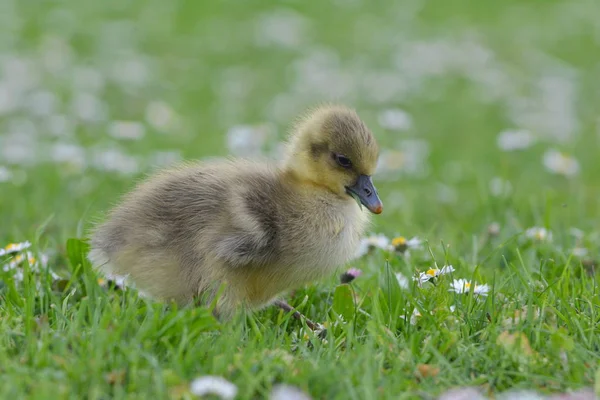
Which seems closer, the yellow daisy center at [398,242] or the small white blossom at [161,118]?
the yellow daisy center at [398,242]

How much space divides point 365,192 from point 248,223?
0.60 metres

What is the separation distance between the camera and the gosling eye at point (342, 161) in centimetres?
408

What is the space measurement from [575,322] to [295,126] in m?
→ 1.58

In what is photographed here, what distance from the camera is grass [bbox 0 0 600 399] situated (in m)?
3.32

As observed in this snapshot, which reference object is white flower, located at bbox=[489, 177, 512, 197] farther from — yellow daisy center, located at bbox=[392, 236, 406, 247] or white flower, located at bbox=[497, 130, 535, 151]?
yellow daisy center, located at bbox=[392, 236, 406, 247]

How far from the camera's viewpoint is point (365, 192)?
4102mm

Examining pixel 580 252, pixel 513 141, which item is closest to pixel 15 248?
pixel 580 252

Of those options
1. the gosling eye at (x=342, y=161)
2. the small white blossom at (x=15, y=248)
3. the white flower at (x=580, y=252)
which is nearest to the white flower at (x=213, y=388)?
the gosling eye at (x=342, y=161)

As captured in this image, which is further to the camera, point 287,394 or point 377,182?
point 377,182

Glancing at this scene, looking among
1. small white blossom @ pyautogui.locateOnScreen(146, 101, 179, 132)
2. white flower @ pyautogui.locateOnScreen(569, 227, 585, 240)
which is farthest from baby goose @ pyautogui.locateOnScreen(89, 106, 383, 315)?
small white blossom @ pyautogui.locateOnScreen(146, 101, 179, 132)

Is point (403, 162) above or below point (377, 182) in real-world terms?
above

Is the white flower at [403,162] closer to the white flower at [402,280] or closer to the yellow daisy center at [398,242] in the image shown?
the yellow daisy center at [398,242]

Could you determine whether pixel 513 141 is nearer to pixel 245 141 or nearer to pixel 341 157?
pixel 245 141

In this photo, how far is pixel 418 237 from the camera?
5.12 meters
